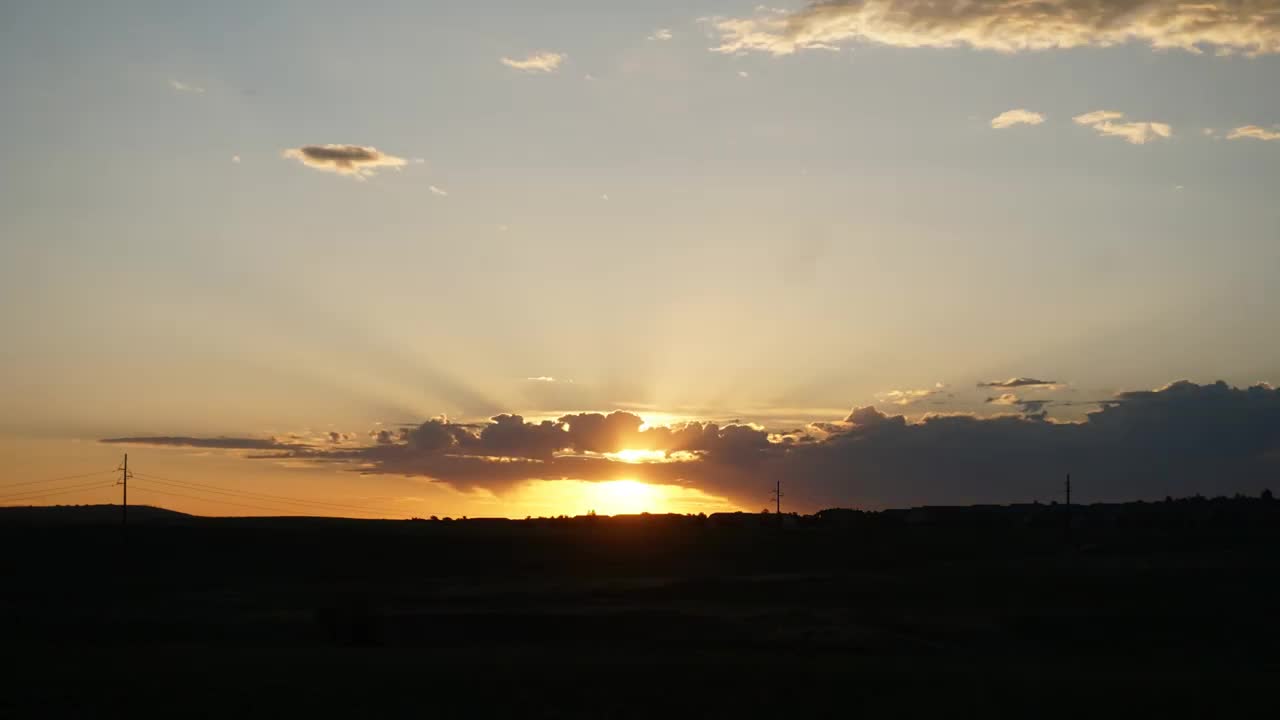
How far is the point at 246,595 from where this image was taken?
2388 inches

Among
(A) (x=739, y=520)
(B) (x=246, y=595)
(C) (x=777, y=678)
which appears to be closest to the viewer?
(C) (x=777, y=678)

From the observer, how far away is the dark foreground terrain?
84.7ft

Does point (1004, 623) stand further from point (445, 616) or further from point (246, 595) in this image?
point (246, 595)

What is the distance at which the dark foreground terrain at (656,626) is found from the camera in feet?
84.7

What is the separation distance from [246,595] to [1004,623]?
35196mm

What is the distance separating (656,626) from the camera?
135 ft

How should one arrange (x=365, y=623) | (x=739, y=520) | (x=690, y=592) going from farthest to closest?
(x=739, y=520) → (x=690, y=592) → (x=365, y=623)

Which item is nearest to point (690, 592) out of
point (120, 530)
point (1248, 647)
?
point (1248, 647)

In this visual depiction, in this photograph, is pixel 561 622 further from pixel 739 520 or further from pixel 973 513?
pixel 973 513

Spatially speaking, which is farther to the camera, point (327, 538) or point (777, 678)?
point (327, 538)

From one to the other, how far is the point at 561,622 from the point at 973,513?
8748 cm

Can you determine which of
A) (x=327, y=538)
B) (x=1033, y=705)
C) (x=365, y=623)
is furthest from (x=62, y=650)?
(x=327, y=538)

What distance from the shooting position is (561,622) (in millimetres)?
42531

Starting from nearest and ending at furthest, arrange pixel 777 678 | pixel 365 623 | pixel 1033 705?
pixel 1033 705 < pixel 777 678 < pixel 365 623
